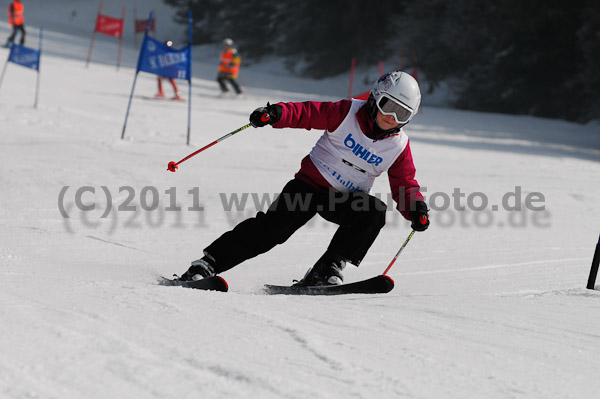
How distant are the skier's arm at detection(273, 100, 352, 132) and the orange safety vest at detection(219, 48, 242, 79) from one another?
12.4 metres

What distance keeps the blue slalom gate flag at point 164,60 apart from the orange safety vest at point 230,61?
245 inches

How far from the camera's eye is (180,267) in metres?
4.97

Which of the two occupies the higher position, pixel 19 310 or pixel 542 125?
pixel 542 125

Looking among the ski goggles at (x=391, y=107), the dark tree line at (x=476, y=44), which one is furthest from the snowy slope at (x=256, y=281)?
the dark tree line at (x=476, y=44)

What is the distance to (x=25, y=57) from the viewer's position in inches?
463

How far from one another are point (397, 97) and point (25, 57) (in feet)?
30.3

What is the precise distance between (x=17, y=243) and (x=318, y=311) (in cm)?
281

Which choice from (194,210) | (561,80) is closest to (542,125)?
(561,80)

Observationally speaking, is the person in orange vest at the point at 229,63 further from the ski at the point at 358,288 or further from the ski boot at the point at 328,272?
the ski at the point at 358,288

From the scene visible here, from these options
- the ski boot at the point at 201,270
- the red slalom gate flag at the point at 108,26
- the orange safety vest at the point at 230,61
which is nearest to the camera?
the ski boot at the point at 201,270

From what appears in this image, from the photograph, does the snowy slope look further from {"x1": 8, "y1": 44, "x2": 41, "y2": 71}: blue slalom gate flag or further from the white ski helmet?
the white ski helmet

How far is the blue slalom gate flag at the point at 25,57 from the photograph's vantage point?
1168cm

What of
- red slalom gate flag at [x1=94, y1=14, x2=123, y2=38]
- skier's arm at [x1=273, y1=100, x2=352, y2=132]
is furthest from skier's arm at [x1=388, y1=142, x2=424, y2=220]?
red slalom gate flag at [x1=94, y1=14, x2=123, y2=38]

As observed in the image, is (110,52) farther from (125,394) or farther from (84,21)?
(125,394)
